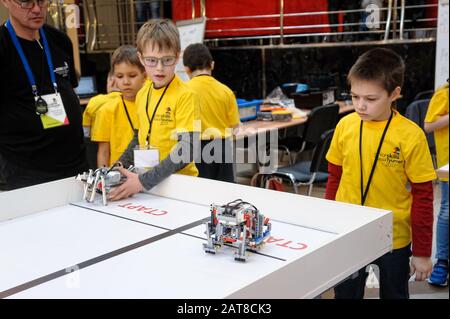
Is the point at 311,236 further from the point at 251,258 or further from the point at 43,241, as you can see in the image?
the point at 43,241

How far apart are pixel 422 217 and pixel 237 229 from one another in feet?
2.20

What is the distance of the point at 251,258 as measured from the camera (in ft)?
3.60

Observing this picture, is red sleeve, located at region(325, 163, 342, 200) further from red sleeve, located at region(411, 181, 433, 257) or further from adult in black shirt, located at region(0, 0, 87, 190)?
adult in black shirt, located at region(0, 0, 87, 190)

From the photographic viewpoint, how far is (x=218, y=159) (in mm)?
3252

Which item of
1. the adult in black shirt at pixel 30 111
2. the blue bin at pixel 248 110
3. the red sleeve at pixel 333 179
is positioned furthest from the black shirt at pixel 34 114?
the blue bin at pixel 248 110

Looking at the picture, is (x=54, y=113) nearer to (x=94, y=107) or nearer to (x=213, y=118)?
(x=94, y=107)

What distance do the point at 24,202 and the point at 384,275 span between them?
110 cm

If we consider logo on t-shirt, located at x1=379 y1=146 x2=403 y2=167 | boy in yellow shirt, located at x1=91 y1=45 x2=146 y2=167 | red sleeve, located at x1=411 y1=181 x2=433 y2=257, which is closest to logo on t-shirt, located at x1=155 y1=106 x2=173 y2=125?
boy in yellow shirt, located at x1=91 y1=45 x2=146 y2=167

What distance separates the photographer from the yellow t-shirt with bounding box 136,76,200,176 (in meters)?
1.80

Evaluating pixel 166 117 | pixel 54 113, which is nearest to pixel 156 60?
pixel 166 117

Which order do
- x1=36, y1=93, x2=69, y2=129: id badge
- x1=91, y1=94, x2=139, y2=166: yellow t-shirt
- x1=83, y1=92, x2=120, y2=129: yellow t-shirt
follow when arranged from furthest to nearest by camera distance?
x1=83, y1=92, x2=120, y2=129: yellow t-shirt, x1=91, y1=94, x2=139, y2=166: yellow t-shirt, x1=36, y1=93, x2=69, y2=129: id badge

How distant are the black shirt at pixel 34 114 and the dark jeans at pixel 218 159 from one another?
118cm

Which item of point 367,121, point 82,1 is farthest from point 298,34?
point 367,121

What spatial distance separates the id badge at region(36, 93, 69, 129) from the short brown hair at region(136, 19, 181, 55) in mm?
403
